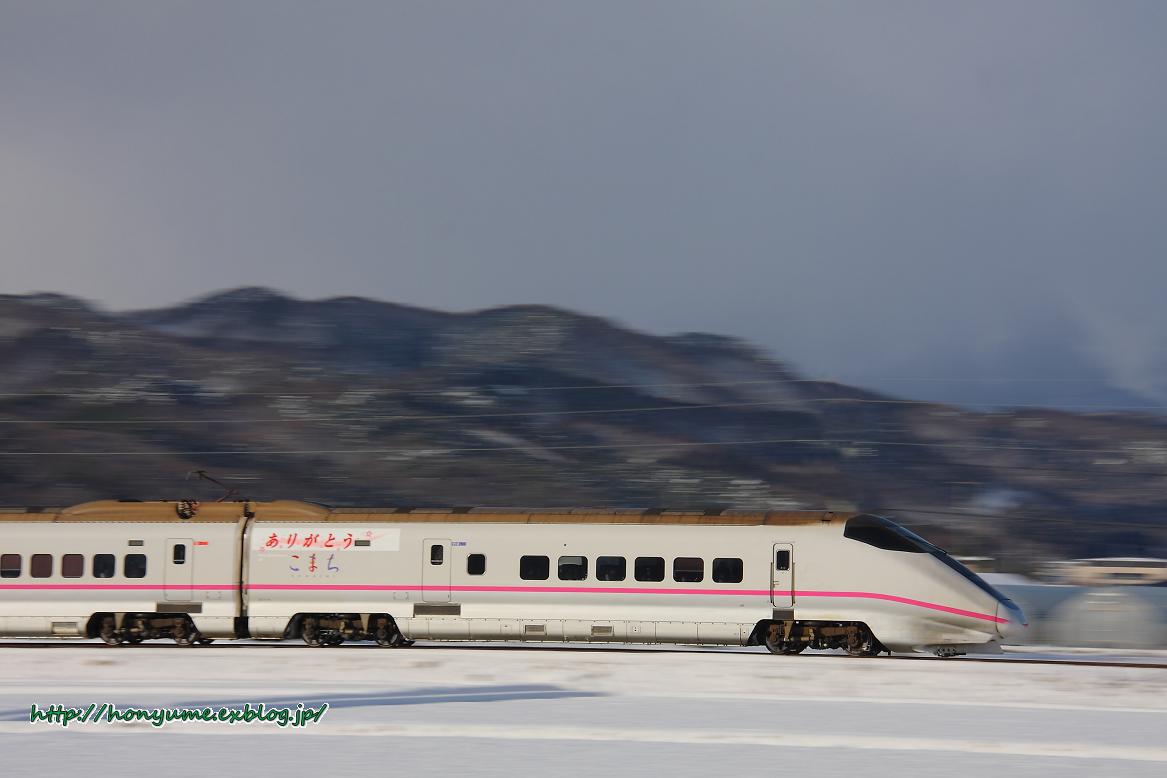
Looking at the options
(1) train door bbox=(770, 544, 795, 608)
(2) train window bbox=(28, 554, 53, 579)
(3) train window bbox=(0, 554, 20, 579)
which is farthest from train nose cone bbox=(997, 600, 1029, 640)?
(3) train window bbox=(0, 554, 20, 579)

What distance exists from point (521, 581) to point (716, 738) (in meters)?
13.3

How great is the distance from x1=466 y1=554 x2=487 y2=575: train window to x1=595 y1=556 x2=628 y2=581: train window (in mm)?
Answer: 2575

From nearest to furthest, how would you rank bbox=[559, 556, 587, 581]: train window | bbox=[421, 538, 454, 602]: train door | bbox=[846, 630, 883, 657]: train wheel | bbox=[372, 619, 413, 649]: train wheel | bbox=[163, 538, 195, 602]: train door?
bbox=[846, 630, 883, 657]: train wheel → bbox=[559, 556, 587, 581]: train window → bbox=[421, 538, 454, 602]: train door → bbox=[372, 619, 413, 649]: train wheel → bbox=[163, 538, 195, 602]: train door

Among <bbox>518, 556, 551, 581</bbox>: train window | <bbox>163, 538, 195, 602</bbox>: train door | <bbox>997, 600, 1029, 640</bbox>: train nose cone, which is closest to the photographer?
<bbox>997, 600, 1029, 640</bbox>: train nose cone

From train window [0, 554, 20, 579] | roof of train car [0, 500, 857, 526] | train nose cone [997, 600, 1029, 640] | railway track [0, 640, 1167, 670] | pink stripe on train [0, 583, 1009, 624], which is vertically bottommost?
railway track [0, 640, 1167, 670]

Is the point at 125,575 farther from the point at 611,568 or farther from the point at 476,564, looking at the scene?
the point at 611,568

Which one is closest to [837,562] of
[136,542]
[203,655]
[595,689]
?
[595,689]

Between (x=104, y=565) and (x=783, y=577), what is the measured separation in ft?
51.9

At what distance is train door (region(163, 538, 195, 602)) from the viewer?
109 feet

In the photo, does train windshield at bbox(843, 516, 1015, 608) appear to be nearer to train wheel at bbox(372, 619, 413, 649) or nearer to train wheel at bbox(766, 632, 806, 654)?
train wheel at bbox(766, 632, 806, 654)

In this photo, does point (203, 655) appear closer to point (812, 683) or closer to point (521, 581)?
point (521, 581)

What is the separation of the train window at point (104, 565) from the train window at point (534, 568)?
9719mm

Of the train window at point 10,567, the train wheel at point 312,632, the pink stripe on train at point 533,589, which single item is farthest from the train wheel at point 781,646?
the train window at point 10,567

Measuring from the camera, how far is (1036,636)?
3797cm
